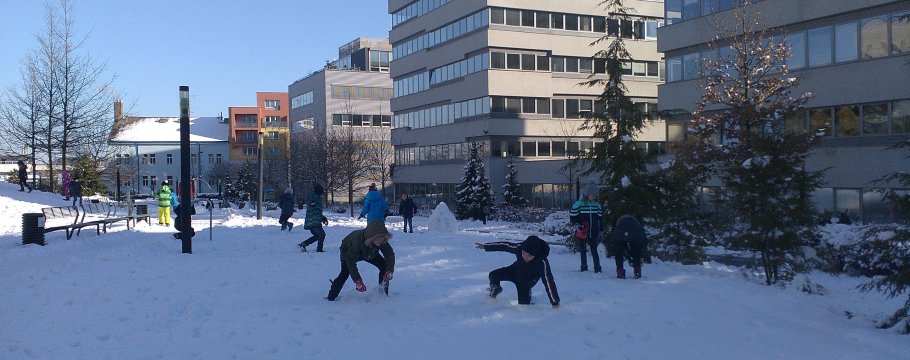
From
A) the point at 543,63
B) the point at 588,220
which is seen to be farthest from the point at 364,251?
the point at 543,63

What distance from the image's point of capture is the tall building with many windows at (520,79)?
54.3 meters

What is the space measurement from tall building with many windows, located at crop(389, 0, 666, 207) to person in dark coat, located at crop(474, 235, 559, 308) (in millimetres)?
40195

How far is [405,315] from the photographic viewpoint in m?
9.85

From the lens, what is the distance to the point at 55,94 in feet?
126

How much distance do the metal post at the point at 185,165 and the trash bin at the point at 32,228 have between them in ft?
10.5

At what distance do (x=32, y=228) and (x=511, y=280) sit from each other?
12845mm

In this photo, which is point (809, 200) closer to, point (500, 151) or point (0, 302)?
point (0, 302)

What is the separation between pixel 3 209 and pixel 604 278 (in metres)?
24.5

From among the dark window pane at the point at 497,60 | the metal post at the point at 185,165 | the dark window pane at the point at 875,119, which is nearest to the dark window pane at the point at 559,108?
the dark window pane at the point at 497,60

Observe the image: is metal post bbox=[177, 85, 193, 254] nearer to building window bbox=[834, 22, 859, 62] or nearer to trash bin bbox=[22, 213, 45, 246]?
trash bin bbox=[22, 213, 45, 246]

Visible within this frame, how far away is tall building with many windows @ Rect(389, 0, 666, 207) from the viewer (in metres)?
54.3

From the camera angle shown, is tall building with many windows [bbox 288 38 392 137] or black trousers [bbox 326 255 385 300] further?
tall building with many windows [bbox 288 38 392 137]

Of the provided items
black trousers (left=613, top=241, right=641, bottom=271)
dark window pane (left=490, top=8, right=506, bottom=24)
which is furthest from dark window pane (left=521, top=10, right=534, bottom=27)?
black trousers (left=613, top=241, right=641, bottom=271)

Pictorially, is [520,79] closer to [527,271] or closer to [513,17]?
[513,17]
